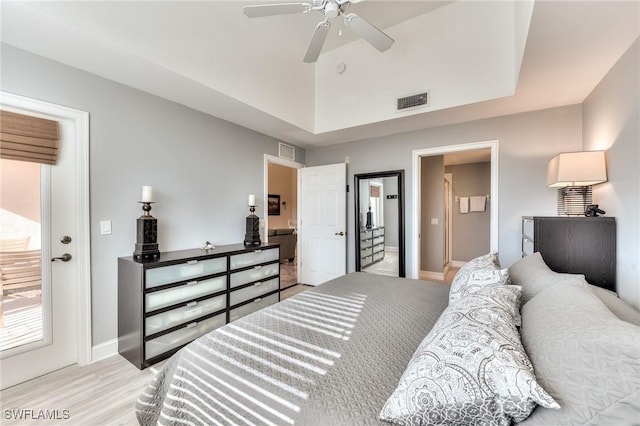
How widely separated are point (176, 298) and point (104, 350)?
75 cm

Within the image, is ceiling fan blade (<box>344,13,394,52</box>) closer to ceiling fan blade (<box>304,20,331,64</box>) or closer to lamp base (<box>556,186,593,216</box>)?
ceiling fan blade (<box>304,20,331,64</box>)

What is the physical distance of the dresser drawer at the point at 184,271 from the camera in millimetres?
2295

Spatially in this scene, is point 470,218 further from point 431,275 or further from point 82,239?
point 82,239

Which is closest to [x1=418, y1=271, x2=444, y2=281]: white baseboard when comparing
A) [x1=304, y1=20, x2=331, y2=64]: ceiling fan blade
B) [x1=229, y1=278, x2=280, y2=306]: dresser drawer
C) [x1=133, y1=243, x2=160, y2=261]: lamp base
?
[x1=229, y1=278, x2=280, y2=306]: dresser drawer

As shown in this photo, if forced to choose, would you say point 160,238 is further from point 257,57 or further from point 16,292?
point 257,57

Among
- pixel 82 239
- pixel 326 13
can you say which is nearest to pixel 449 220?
pixel 326 13

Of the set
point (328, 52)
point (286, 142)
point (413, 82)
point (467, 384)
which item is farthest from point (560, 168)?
point (286, 142)

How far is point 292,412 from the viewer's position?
0.88m

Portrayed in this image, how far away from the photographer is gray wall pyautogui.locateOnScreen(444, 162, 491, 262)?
5.88m

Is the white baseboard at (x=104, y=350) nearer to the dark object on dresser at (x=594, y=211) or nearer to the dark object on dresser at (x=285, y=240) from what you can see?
the dark object on dresser at (x=285, y=240)

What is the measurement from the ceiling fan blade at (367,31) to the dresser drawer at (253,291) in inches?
106

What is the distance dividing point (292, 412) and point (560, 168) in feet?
9.06

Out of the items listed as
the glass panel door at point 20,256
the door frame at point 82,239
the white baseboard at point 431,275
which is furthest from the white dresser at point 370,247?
the glass panel door at point 20,256

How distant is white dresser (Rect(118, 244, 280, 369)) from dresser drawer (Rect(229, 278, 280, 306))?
0.03ft
